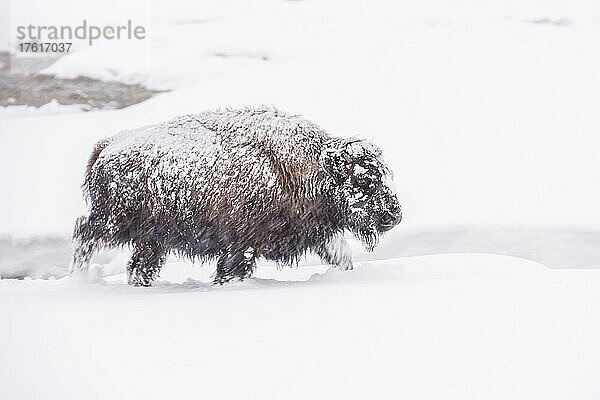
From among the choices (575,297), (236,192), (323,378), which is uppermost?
(236,192)

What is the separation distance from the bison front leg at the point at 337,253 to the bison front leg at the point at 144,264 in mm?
543

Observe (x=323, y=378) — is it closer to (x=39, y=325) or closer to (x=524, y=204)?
(x=39, y=325)

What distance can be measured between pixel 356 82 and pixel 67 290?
6.51ft

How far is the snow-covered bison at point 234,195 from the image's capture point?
6.90ft

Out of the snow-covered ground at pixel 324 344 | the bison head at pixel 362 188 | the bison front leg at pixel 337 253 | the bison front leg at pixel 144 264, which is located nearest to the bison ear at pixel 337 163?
the bison head at pixel 362 188

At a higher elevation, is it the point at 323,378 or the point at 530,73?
the point at 530,73

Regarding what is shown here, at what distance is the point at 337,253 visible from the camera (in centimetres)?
226

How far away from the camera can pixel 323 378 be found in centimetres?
136

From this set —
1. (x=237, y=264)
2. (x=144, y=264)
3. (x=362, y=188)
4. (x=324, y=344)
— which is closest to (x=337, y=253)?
(x=362, y=188)

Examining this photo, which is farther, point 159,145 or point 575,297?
point 159,145

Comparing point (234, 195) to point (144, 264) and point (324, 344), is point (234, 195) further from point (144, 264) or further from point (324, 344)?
point (324, 344)

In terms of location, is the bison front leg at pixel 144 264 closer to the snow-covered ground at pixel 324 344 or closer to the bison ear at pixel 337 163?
the snow-covered ground at pixel 324 344

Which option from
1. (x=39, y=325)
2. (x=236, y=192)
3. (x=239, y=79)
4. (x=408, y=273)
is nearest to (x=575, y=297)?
(x=408, y=273)

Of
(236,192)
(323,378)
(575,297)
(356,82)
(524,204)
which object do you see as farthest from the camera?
(356,82)
